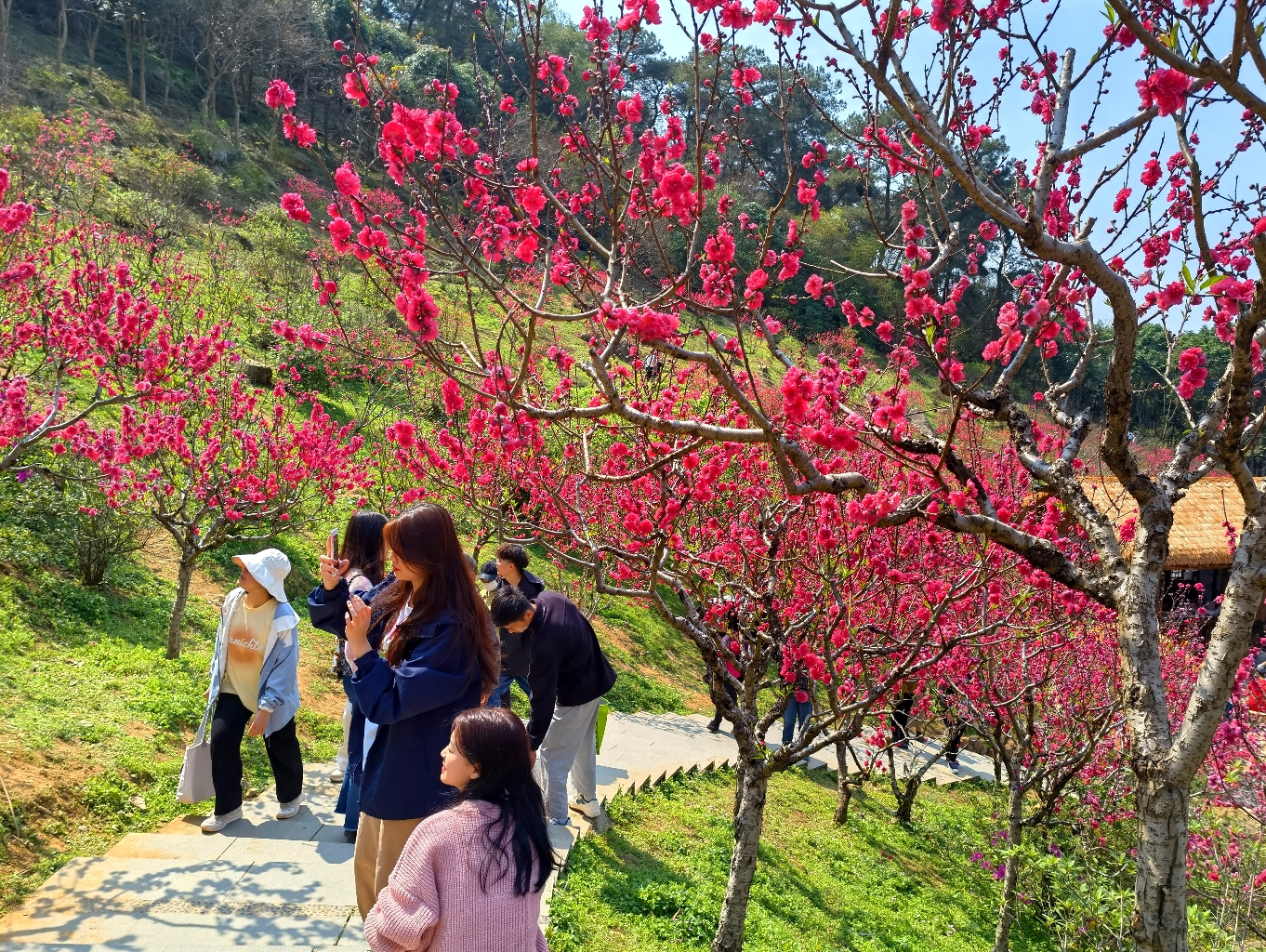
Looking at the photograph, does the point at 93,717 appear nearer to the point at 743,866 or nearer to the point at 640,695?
the point at 743,866

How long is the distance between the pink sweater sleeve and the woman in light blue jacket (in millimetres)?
2314

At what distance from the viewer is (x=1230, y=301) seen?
12.5ft

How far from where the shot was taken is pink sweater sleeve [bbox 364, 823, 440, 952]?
6.51 ft

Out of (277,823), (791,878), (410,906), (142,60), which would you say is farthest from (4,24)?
(410,906)

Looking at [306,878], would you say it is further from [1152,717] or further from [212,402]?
[212,402]

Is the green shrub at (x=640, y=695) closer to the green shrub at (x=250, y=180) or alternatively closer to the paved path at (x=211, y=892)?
the paved path at (x=211, y=892)

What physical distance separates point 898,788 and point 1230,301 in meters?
6.77

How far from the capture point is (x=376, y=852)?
291 centimetres

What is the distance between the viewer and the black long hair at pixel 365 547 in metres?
3.82

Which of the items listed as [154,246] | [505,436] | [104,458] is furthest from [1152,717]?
[154,246]

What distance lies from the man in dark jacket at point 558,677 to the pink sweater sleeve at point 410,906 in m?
2.26

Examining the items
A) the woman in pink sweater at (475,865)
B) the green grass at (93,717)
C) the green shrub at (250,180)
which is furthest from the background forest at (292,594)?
the green shrub at (250,180)

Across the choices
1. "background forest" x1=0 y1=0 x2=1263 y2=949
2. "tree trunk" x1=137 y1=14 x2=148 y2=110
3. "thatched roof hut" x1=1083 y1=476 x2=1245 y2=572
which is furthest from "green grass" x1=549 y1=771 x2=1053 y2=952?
"tree trunk" x1=137 y1=14 x2=148 y2=110

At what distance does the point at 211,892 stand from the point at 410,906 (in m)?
2.25
